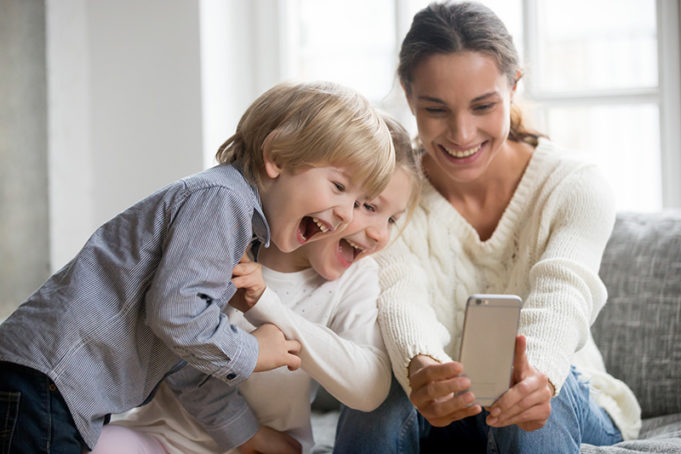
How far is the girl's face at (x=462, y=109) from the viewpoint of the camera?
1496 mm

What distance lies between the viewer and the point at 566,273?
4.56ft

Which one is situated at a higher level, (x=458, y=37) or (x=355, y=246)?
(x=458, y=37)

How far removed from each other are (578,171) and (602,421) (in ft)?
1.69

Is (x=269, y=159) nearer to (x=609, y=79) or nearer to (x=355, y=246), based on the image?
(x=355, y=246)

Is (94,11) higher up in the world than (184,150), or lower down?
higher up

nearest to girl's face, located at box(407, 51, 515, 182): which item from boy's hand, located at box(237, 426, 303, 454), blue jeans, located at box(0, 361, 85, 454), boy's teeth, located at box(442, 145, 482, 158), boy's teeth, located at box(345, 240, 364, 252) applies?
boy's teeth, located at box(442, 145, 482, 158)

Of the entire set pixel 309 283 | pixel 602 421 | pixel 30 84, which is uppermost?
pixel 30 84

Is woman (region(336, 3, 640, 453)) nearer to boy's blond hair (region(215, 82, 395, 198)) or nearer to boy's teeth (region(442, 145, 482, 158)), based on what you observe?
boy's teeth (region(442, 145, 482, 158))

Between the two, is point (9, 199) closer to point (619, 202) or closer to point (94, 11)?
point (94, 11)

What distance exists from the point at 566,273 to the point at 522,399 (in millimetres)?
312

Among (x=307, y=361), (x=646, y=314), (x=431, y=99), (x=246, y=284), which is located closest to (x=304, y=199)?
(x=246, y=284)

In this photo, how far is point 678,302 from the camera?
169 centimetres

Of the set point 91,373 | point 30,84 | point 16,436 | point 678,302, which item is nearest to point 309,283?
point 91,373

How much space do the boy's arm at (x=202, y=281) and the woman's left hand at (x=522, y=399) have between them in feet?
1.33
